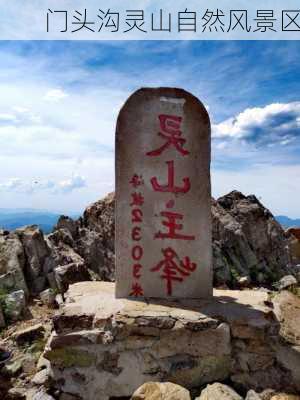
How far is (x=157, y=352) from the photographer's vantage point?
543cm

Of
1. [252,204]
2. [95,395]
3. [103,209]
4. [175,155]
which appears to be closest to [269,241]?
[252,204]

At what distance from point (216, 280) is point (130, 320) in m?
9.10

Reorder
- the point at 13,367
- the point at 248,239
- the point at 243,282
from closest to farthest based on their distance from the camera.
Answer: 1. the point at 13,367
2. the point at 243,282
3. the point at 248,239

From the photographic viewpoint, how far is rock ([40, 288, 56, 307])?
439 inches

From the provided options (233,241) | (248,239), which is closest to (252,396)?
(233,241)

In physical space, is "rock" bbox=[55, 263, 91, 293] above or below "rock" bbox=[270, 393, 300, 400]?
above

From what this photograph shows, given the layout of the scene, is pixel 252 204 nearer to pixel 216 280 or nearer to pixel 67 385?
pixel 216 280

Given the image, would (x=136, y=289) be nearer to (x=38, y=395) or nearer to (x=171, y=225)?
(x=171, y=225)

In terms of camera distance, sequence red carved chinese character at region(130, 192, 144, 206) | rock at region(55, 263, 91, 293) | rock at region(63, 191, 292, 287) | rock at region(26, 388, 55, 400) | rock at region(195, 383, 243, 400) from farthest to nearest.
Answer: rock at region(63, 191, 292, 287) → rock at region(55, 263, 91, 293) → red carved chinese character at region(130, 192, 144, 206) → rock at region(26, 388, 55, 400) → rock at region(195, 383, 243, 400)

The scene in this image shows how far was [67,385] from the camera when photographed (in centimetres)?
544

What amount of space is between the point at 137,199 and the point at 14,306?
5.69m

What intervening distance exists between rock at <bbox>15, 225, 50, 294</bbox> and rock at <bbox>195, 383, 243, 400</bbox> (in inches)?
329

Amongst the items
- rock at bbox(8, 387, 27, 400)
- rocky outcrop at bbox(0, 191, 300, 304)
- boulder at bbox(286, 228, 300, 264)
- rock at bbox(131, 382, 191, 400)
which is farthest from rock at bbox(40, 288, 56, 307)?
boulder at bbox(286, 228, 300, 264)

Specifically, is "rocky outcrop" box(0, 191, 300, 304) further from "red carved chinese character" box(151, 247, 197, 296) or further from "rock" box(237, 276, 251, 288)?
"red carved chinese character" box(151, 247, 197, 296)
